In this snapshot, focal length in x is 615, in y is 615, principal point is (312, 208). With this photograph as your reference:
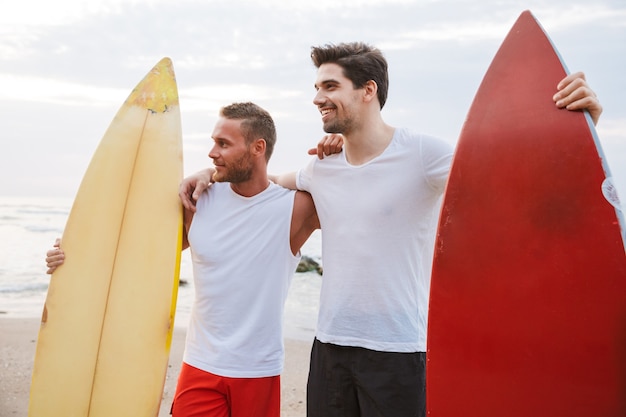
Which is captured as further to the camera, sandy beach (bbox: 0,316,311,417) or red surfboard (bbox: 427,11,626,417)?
sandy beach (bbox: 0,316,311,417)

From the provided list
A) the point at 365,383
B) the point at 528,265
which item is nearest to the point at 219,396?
the point at 365,383

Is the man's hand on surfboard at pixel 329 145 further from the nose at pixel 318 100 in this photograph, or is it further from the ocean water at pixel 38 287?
the ocean water at pixel 38 287

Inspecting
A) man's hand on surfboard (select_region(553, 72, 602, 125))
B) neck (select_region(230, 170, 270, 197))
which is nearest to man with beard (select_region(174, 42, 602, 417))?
man's hand on surfboard (select_region(553, 72, 602, 125))

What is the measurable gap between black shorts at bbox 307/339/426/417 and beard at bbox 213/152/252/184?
0.86 m

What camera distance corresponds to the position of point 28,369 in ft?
19.8

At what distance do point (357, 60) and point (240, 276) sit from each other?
1.12 meters

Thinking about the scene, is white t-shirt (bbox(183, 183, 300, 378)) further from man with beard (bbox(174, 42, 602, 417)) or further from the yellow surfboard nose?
the yellow surfboard nose

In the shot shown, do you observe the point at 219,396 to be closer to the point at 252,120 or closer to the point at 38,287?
the point at 252,120

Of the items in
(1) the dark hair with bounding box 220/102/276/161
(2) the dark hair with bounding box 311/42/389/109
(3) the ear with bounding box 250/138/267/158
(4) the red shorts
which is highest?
(2) the dark hair with bounding box 311/42/389/109

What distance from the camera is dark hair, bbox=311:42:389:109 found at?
Answer: 9.27 feet

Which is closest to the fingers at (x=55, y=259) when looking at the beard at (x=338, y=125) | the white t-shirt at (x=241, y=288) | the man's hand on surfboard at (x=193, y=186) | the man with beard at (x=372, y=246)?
the man's hand on surfboard at (x=193, y=186)

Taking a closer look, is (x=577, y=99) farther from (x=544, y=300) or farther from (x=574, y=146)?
(x=544, y=300)

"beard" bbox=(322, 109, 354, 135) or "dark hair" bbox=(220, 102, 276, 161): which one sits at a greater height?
"dark hair" bbox=(220, 102, 276, 161)

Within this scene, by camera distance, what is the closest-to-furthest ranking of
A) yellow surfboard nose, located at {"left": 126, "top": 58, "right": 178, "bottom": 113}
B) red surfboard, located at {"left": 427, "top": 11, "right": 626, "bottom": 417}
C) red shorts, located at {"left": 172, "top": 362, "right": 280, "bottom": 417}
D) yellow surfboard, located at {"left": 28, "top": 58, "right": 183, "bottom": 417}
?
red surfboard, located at {"left": 427, "top": 11, "right": 626, "bottom": 417} < red shorts, located at {"left": 172, "top": 362, "right": 280, "bottom": 417} < yellow surfboard, located at {"left": 28, "top": 58, "right": 183, "bottom": 417} < yellow surfboard nose, located at {"left": 126, "top": 58, "right": 178, "bottom": 113}
